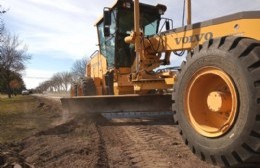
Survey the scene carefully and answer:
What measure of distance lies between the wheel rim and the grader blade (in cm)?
441

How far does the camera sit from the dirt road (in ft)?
18.1

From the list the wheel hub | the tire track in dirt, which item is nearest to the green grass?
the tire track in dirt

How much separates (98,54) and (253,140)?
9.58 m

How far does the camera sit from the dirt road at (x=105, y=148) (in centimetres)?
550

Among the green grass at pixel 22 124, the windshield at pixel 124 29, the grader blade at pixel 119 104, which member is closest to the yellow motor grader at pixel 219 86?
the grader blade at pixel 119 104

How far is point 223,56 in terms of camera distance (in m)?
4.02

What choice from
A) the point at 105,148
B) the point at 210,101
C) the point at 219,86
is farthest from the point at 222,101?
the point at 105,148

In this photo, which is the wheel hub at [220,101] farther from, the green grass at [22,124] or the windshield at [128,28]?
the green grass at [22,124]

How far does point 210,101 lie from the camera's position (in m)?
4.35

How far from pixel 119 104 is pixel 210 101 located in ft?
17.8

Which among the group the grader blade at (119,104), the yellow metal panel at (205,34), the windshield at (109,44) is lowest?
the grader blade at (119,104)

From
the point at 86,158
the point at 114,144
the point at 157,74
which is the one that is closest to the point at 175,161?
the point at 86,158

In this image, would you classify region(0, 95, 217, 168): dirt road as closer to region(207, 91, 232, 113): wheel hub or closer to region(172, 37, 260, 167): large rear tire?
region(172, 37, 260, 167): large rear tire

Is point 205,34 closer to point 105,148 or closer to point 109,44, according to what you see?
point 105,148
